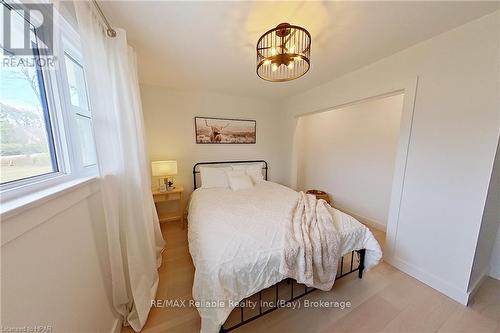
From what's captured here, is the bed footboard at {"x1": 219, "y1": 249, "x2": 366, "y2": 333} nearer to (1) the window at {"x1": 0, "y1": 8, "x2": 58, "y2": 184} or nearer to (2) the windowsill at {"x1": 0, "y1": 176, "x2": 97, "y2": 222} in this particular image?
(2) the windowsill at {"x1": 0, "y1": 176, "x2": 97, "y2": 222}

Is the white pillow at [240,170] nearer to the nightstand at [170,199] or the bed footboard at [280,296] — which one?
the nightstand at [170,199]

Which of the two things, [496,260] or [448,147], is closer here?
[448,147]

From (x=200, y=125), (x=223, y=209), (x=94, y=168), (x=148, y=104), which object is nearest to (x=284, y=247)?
(x=223, y=209)

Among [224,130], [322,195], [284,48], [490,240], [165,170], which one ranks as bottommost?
[322,195]

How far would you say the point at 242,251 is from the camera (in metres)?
1.25

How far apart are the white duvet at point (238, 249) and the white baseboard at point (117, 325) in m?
0.62

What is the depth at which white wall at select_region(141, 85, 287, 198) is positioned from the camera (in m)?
3.00

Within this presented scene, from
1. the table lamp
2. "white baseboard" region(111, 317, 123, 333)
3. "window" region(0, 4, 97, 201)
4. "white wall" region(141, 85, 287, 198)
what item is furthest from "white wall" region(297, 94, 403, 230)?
"white baseboard" region(111, 317, 123, 333)

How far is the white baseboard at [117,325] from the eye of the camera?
124cm

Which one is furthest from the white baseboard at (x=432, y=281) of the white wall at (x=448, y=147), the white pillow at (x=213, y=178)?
the white pillow at (x=213, y=178)

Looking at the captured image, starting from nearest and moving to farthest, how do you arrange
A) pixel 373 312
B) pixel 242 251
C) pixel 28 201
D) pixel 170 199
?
pixel 28 201, pixel 242 251, pixel 373 312, pixel 170 199

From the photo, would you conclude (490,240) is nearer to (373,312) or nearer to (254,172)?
(373,312)

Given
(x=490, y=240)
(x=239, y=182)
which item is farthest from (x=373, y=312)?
(x=239, y=182)

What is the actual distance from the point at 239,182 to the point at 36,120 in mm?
2337
